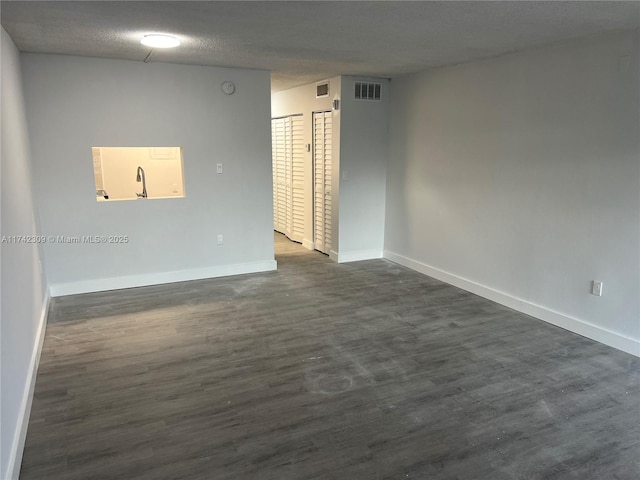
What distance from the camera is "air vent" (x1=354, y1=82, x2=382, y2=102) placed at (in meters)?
5.45

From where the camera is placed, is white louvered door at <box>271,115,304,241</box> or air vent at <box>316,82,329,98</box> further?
white louvered door at <box>271,115,304,241</box>

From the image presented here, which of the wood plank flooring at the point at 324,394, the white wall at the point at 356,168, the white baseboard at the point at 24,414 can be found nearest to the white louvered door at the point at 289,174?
the white wall at the point at 356,168

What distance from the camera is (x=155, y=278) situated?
15.9ft

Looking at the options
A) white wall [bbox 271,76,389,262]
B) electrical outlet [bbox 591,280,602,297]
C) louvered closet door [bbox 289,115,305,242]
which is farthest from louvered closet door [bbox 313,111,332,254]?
electrical outlet [bbox 591,280,602,297]

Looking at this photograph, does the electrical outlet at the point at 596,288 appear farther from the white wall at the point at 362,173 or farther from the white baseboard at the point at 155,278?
the white baseboard at the point at 155,278

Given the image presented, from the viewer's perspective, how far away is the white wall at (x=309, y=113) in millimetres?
5535

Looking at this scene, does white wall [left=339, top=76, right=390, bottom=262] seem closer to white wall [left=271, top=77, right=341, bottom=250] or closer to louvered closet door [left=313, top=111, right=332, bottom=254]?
white wall [left=271, top=77, right=341, bottom=250]

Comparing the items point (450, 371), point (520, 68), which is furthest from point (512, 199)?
point (450, 371)

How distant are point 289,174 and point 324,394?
4738 mm

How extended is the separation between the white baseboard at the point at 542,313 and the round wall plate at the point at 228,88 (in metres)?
2.93

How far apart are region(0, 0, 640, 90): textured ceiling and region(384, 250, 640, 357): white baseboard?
221 cm

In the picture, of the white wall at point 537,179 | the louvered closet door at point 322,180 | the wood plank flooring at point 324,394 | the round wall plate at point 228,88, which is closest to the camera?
the wood plank flooring at point 324,394

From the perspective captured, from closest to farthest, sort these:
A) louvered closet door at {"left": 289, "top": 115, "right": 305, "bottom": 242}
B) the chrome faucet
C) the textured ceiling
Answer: the textured ceiling → the chrome faucet → louvered closet door at {"left": 289, "top": 115, "right": 305, "bottom": 242}

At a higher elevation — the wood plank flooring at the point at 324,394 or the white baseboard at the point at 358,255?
the white baseboard at the point at 358,255
